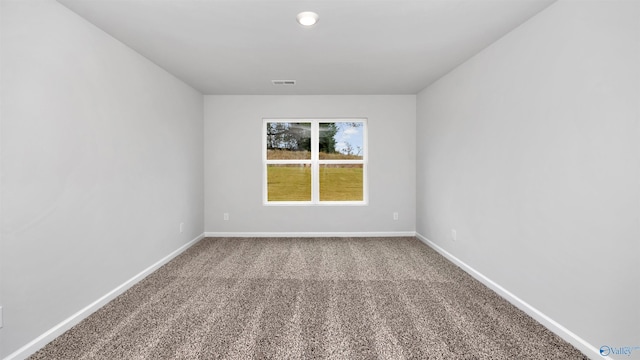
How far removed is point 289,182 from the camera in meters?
4.82

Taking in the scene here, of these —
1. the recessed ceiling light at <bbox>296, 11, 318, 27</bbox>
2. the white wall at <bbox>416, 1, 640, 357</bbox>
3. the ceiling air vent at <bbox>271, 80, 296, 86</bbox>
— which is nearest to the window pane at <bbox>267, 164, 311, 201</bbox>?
the ceiling air vent at <bbox>271, 80, 296, 86</bbox>

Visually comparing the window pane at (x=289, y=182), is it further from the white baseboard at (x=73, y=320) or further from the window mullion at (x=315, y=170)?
the white baseboard at (x=73, y=320)

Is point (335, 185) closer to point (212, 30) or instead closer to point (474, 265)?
point (474, 265)

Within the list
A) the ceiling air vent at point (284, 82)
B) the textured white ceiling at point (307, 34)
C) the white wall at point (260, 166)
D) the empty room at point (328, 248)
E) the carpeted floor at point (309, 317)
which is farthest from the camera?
the white wall at point (260, 166)

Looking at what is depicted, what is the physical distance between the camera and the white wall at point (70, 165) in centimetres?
169

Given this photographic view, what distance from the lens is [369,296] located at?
2.57 metres

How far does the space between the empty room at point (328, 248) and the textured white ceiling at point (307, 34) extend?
0.02m

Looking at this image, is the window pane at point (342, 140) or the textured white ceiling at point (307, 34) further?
the window pane at point (342, 140)

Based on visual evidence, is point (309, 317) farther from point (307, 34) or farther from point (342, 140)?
point (342, 140)

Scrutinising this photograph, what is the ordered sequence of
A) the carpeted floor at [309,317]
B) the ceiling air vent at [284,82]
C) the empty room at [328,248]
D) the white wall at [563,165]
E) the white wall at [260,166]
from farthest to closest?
the white wall at [260,166] < the ceiling air vent at [284,82] < the carpeted floor at [309,317] < the empty room at [328,248] < the white wall at [563,165]

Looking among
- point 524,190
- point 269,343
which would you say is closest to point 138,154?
point 269,343

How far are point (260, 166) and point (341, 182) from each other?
4.51ft

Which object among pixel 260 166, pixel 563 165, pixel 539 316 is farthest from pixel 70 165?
pixel 539 316

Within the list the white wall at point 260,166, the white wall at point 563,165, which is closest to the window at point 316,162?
the white wall at point 260,166
